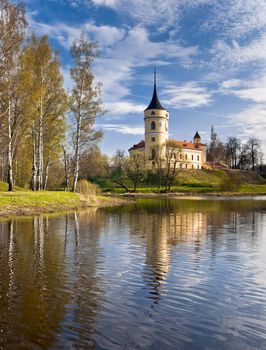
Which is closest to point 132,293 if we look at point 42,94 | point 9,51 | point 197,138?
point 9,51

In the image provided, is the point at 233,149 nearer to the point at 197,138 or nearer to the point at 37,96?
the point at 197,138

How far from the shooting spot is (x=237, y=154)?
138 meters

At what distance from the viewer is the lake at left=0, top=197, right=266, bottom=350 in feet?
19.0

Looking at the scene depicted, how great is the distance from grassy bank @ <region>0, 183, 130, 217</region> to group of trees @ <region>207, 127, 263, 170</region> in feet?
356

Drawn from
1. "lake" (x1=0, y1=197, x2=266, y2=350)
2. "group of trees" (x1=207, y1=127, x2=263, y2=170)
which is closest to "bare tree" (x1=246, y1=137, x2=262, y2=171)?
"group of trees" (x1=207, y1=127, x2=263, y2=170)

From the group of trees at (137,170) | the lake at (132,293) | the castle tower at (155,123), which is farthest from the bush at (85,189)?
the castle tower at (155,123)

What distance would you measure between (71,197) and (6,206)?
8.55 meters

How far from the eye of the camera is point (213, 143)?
469ft

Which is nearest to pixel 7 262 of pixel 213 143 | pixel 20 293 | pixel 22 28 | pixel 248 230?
pixel 20 293

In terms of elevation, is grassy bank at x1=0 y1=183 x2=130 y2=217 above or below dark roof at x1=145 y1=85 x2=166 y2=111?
below

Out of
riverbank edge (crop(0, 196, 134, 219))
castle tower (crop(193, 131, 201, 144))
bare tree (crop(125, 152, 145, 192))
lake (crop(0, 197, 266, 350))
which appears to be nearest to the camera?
lake (crop(0, 197, 266, 350))

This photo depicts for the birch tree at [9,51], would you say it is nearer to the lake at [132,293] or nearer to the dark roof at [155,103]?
the lake at [132,293]

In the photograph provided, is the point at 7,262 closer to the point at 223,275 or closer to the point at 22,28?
the point at 223,275

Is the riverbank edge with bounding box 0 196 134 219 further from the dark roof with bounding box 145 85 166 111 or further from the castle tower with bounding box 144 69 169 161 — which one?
the dark roof with bounding box 145 85 166 111
